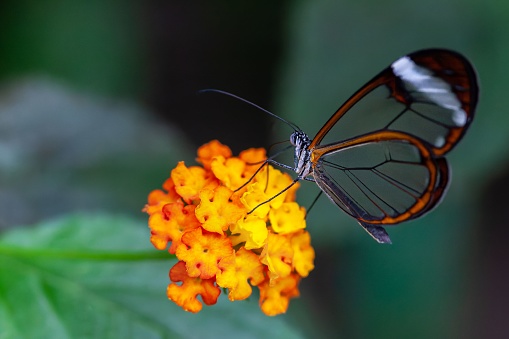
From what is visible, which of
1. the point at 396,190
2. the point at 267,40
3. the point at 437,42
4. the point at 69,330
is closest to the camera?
the point at 396,190

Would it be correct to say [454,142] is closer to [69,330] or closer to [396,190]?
[396,190]

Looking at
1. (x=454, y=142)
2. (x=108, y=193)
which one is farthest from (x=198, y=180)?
(x=108, y=193)

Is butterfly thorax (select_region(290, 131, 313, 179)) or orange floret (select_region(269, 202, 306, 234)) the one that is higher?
butterfly thorax (select_region(290, 131, 313, 179))

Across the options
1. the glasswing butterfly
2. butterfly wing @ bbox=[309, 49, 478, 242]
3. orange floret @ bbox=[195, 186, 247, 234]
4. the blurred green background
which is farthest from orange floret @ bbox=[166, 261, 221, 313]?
the blurred green background

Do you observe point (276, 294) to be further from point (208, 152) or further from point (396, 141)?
point (396, 141)

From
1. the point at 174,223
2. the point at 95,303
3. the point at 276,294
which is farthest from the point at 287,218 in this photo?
the point at 95,303

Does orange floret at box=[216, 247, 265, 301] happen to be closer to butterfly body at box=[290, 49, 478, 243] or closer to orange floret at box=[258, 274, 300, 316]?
orange floret at box=[258, 274, 300, 316]
